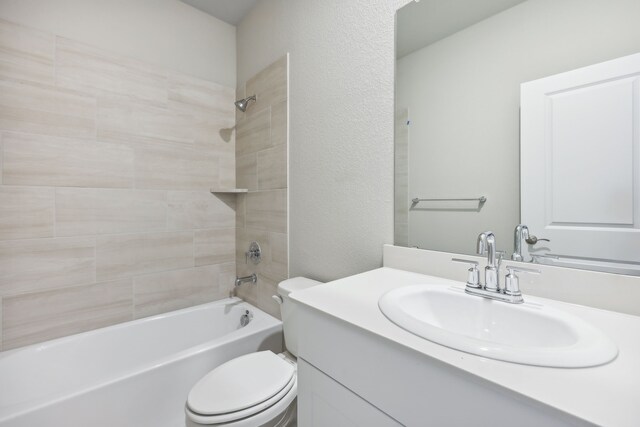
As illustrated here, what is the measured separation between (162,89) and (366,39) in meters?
1.38

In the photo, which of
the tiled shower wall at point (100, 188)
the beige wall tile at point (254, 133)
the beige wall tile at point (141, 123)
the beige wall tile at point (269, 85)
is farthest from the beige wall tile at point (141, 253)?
the beige wall tile at point (269, 85)

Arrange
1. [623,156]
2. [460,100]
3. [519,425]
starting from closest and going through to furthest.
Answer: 1. [519,425]
2. [623,156]
3. [460,100]

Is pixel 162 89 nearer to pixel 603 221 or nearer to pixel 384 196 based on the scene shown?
pixel 384 196

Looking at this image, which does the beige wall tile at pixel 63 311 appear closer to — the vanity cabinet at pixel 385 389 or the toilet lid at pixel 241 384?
the toilet lid at pixel 241 384

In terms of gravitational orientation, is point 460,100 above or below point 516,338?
above

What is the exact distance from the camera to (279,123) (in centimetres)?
175

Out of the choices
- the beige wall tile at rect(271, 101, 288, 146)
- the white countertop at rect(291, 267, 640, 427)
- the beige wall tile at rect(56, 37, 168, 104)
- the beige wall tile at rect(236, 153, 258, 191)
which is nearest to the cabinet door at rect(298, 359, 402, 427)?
the white countertop at rect(291, 267, 640, 427)

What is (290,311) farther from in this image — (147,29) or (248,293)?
(147,29)

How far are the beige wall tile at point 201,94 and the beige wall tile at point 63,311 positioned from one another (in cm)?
125

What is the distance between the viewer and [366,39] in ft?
4.13

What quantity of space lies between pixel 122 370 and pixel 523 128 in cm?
202

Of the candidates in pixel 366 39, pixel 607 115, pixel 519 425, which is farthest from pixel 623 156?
pixel 366 39

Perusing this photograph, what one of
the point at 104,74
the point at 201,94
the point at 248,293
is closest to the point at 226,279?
the point at 248,293

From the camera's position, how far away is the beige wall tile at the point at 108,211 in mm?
1554
